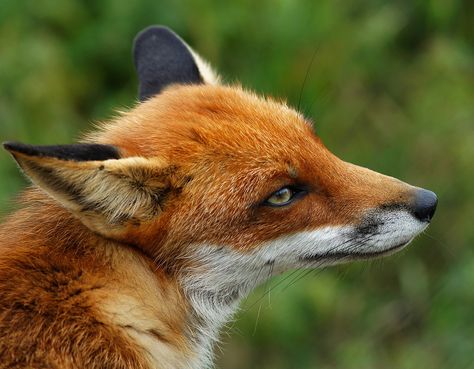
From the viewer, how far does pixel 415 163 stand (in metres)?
9.49

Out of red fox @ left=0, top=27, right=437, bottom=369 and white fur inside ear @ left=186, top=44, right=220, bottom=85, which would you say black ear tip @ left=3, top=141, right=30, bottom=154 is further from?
white fur inside ear @ left=186, top=44, right=220, bottom=85

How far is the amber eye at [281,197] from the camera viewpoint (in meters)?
4.95

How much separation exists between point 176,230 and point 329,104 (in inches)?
206

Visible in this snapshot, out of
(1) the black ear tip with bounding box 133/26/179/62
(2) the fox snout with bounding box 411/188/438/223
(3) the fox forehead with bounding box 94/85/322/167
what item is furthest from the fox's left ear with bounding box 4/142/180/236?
(1) the black ear tip with bounding box 133/26/179/62

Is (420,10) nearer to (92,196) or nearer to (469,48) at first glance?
(469,48)

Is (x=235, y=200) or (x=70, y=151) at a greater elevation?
(x=70, y=151)

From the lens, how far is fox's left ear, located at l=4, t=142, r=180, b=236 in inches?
166

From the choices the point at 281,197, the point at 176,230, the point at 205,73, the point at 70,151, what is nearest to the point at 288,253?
the point at 281,197

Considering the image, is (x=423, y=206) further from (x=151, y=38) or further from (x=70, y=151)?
(x=151, y=38)

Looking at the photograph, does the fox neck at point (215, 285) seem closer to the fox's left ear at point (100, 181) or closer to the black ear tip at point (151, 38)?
the fox's left ear at point (100, 181)

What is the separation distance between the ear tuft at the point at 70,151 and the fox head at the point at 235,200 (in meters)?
0.03

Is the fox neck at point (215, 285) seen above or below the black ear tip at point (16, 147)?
below

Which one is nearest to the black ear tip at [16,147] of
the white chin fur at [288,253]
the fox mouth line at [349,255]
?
the white chin fur at [288,253]

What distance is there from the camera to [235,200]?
193 inches
